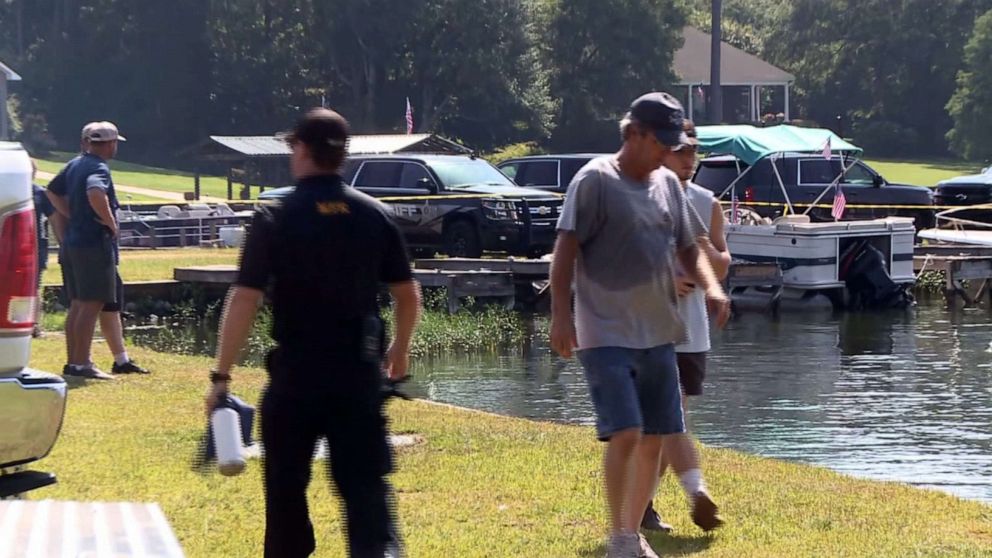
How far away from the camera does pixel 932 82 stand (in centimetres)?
7569

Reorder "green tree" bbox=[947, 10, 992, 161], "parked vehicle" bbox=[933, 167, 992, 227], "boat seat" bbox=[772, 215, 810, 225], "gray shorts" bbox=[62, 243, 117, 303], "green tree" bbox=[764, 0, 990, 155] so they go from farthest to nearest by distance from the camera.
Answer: "green tree" bbox=[764, 0, 990, 155], "green tree" bbox=[947, 10, 992, 161], "parked vehicle" bbox=[933, 167, 992, 227], "boat seat" bbox=[772, 215, 810, 225], "gray shorts" bbox=[62, 243, 117, 303]

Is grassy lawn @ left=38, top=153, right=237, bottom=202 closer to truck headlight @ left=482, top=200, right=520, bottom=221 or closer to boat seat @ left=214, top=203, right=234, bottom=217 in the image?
boat seat @ left=214, top=203, right=234, bottom=217

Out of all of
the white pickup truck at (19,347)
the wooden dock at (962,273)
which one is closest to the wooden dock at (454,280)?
the wooden dock at (962,273)

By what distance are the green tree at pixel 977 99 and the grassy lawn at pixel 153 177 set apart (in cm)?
3313

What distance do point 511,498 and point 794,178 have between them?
21.3 metres

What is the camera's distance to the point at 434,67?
6259 cm

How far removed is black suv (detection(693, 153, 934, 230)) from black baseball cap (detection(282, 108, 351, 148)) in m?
21.9

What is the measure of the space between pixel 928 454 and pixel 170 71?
2492 inches

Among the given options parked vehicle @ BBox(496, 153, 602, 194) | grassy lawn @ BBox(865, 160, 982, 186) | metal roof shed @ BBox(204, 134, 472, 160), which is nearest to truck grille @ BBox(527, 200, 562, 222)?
parked vehicle @ BBox(496, 153, 602, 194)

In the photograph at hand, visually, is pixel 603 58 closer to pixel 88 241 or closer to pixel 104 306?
pixel 104 306

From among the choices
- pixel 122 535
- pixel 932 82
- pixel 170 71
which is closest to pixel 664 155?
pixel 122 535

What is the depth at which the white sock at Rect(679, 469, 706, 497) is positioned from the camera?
21.1 ft

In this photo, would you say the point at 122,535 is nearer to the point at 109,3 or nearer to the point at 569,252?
the point at 569,252

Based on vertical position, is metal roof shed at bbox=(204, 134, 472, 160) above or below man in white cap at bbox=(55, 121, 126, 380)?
above
